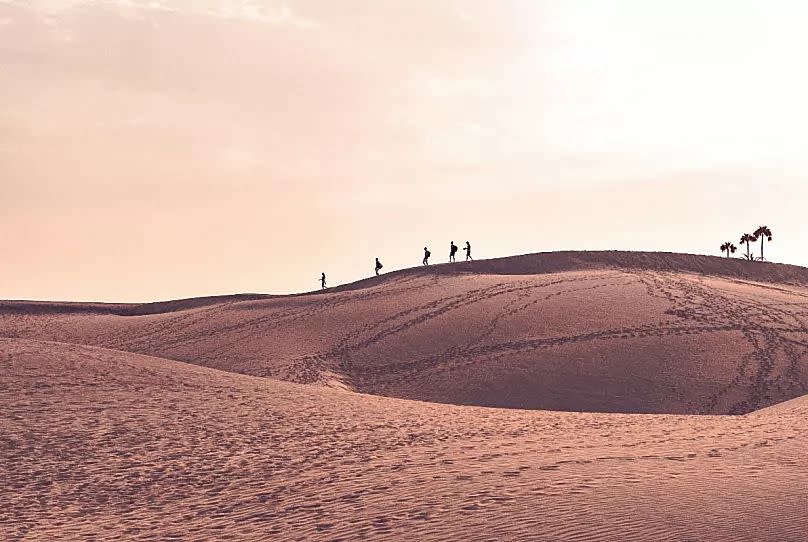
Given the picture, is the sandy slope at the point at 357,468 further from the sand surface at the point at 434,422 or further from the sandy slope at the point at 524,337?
the sandy slope at the point at 524,337

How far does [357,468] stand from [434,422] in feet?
18.6

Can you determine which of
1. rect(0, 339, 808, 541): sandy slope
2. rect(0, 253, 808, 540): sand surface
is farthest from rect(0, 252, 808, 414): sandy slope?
rect(0, 339, 808, 541): sandy slope

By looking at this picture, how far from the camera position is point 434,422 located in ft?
67.7

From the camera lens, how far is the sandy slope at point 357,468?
446 inches

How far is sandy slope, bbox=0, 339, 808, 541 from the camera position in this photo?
11.3 m

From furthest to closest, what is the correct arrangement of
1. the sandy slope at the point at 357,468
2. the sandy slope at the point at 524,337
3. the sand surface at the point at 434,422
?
1. the sandy slope at the point at 524,337
2. the sand surface at the point at 434,422
3. the sandy slope at the point at 357,468

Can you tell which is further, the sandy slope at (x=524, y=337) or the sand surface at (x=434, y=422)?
the sandy slope at (x=524, y=337)

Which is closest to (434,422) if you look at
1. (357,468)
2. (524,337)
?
(357,468)

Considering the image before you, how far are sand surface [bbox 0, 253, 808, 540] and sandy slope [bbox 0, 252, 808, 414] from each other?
0.47 ft

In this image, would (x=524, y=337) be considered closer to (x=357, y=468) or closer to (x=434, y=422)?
(x=434, y=422)

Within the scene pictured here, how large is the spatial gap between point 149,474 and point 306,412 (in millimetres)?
6316

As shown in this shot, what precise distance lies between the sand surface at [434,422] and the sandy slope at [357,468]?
0.19 ft

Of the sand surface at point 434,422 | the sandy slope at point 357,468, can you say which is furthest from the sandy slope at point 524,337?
the sandy slope at point 357,468

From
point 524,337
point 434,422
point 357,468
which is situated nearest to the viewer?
point 357,468
